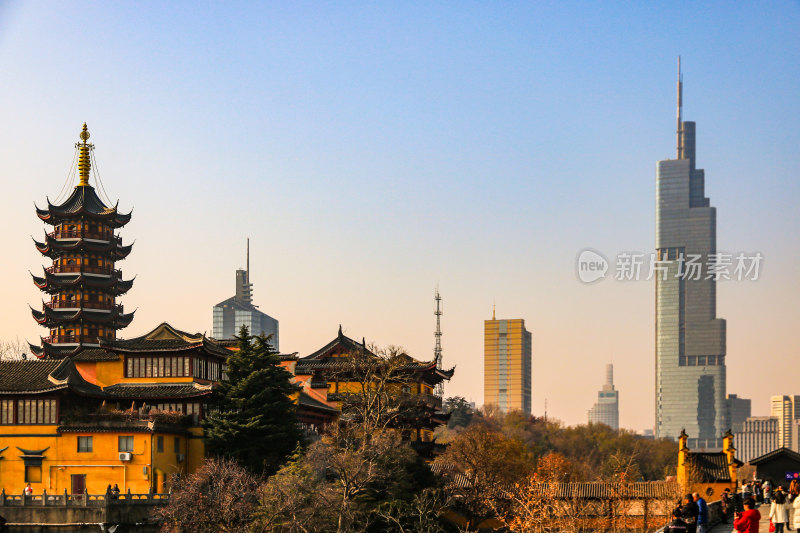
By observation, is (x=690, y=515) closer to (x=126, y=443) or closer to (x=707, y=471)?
(x=126, y=443)

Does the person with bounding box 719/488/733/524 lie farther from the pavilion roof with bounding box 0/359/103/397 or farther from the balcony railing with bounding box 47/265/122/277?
the balcony railing with bounding box 47/265/122/277

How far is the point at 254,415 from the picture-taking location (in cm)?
5397

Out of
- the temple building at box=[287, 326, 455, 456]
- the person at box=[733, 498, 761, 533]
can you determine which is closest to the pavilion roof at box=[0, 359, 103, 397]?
the temple building at box=[287, 326, 455, 456]

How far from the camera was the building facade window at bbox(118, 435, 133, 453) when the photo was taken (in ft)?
173

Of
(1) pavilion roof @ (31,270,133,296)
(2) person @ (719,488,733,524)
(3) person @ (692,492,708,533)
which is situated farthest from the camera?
(1) pavilion roof @ (31,270,133,296)

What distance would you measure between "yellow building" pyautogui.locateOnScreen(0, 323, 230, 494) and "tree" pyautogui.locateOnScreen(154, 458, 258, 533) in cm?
536

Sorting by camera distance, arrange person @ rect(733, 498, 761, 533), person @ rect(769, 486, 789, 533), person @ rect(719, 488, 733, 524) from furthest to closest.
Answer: person @ rect(719, 488, 733, 524), person @ rect(769, 486, 789, 533), person @ rect(733, 498, 761, 533)

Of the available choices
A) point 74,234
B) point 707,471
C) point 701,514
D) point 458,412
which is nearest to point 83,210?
point 74,234

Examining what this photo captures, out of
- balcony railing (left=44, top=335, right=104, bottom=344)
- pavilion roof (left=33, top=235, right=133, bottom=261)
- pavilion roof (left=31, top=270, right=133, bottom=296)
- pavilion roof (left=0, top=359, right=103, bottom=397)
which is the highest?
pavilion roof (left=33, top=235, right=133, bottom=261)

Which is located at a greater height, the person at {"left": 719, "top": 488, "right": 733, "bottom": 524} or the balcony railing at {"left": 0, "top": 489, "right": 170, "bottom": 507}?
the person at {"left": 719, "top": 488, "right": 733, "bottom": 524}

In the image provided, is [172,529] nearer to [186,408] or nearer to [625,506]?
[186,408]

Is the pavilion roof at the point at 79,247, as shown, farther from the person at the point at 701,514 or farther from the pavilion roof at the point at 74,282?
the person at the point at 701,514

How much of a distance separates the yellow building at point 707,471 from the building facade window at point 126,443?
3681 centimetres

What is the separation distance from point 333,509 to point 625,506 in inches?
958
